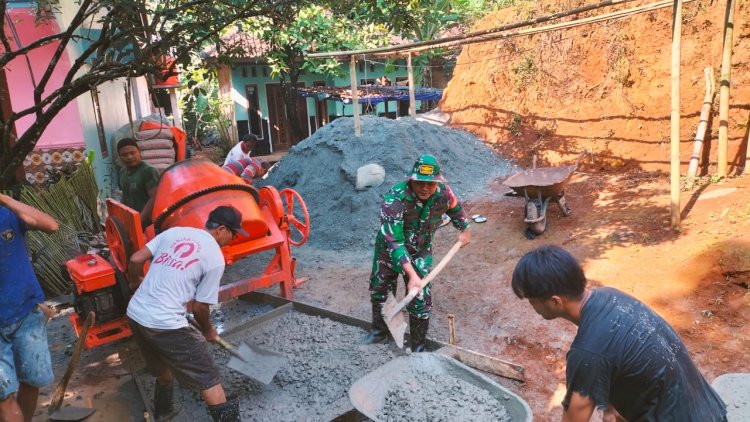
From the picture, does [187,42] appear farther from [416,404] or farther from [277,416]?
[416,404]

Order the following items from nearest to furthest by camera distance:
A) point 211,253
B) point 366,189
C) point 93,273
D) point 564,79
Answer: point 211,253
point 93,273
point 366,189
point 564,79


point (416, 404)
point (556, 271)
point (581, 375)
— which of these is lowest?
point (416, 404)

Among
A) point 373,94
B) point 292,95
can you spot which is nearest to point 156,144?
point 373,94

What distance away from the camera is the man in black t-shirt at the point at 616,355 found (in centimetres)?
157

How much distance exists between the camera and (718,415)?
1651mm

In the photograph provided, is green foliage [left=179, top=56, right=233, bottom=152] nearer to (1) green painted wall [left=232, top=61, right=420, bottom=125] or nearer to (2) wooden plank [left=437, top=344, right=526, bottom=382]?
(1) green painted wall [left=232, top=61, right=420, bottom=125]

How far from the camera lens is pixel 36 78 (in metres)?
6.24

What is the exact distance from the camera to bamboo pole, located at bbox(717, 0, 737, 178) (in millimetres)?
5773

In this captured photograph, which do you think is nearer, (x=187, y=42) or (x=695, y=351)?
(x=695, y=351)

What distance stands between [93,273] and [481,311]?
133 inches

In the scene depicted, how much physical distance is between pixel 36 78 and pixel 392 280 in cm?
546

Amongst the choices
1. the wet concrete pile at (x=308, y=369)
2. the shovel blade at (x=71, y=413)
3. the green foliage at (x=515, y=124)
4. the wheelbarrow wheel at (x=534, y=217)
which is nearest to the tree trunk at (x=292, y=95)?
the green foliage at (x=515, y=124)

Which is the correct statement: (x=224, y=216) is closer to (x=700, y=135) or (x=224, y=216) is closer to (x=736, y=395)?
(x=736, y=395)

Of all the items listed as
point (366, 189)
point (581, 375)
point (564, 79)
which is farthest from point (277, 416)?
point (564, 79)
